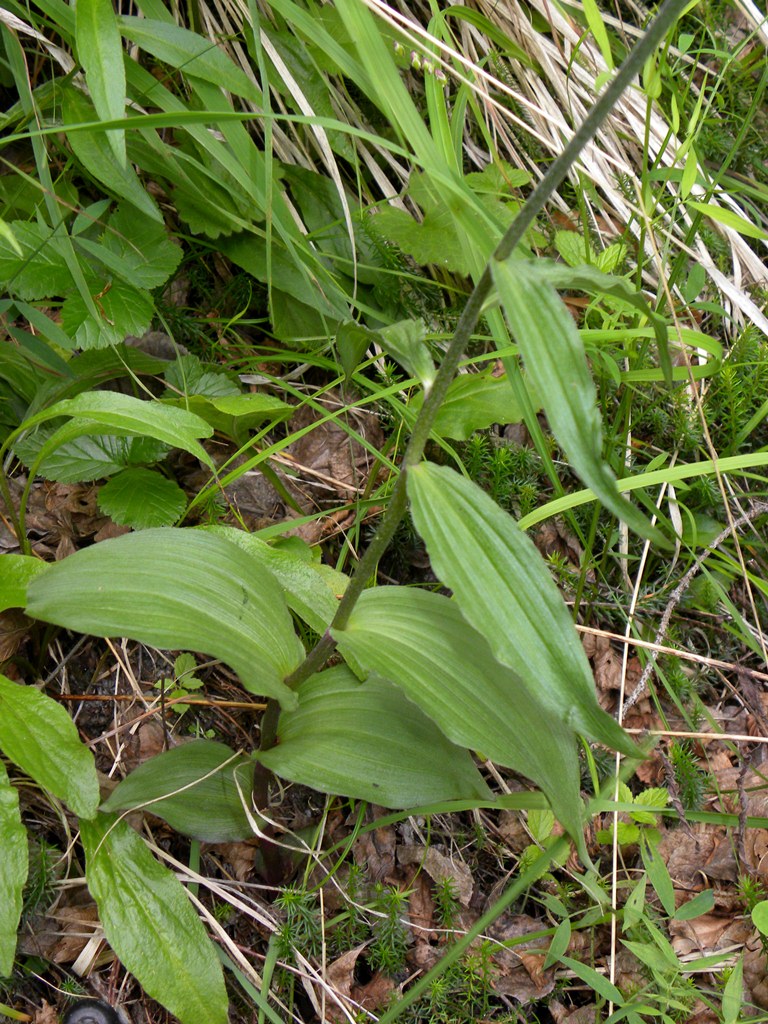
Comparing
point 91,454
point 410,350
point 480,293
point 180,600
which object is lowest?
point 91,454

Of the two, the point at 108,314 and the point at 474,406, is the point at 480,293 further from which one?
the point at 108,314

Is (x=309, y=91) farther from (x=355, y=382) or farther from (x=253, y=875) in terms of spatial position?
(x=253, y=875)

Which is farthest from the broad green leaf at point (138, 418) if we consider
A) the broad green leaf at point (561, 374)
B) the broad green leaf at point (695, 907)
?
the broad green leaf at point (695, 907)

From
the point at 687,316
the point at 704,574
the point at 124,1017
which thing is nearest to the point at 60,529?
the point at 124,1017

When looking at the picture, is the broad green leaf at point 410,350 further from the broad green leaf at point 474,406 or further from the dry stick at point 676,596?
the dry stick at point 676,596

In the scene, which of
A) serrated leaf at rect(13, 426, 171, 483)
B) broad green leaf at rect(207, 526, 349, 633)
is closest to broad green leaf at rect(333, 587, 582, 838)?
broad green leaf at rect(207, 526, 349, 633)

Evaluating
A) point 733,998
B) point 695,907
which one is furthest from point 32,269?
point 733,998
